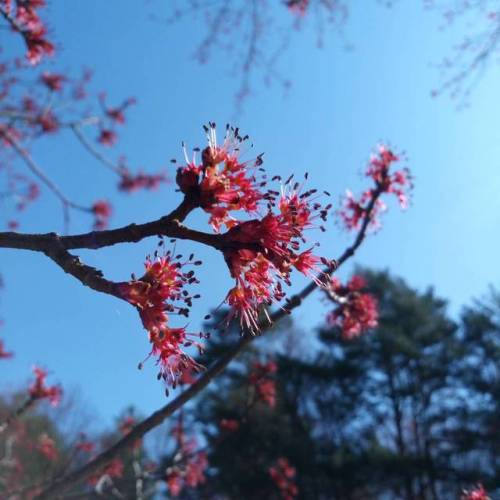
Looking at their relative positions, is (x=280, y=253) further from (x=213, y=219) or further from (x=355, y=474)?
(x=355, y=474)

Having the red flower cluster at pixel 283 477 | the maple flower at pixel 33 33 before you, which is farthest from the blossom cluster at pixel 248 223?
the red flower cluster at pixel 283 477

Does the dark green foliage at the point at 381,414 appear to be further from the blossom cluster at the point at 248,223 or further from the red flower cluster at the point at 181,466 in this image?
the blossom cluster at the point at 248,223

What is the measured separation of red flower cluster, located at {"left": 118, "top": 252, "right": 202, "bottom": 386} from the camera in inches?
77.1

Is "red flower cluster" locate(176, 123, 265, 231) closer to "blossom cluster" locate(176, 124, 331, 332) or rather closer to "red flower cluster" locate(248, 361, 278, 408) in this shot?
"blossom cluster" locate(176, 124, 331, 332)

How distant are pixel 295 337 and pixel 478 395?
26.2ft

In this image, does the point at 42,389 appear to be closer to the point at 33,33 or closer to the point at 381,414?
the point at 33,33

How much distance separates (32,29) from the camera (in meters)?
4.67

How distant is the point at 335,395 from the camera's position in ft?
69.5

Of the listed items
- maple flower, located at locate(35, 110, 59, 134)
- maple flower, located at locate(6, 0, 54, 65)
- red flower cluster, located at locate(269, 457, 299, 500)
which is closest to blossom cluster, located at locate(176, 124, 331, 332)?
maple flower, located at locate(6, 0, 54, 65)

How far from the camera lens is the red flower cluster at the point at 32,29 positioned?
Answer: 4.48 m

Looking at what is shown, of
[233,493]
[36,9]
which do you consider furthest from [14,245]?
[233,493]

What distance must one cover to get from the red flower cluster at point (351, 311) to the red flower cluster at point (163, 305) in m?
2.23

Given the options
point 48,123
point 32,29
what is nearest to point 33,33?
point 32,29

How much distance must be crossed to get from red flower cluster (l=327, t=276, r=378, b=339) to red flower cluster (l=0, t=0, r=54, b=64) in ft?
9.90
